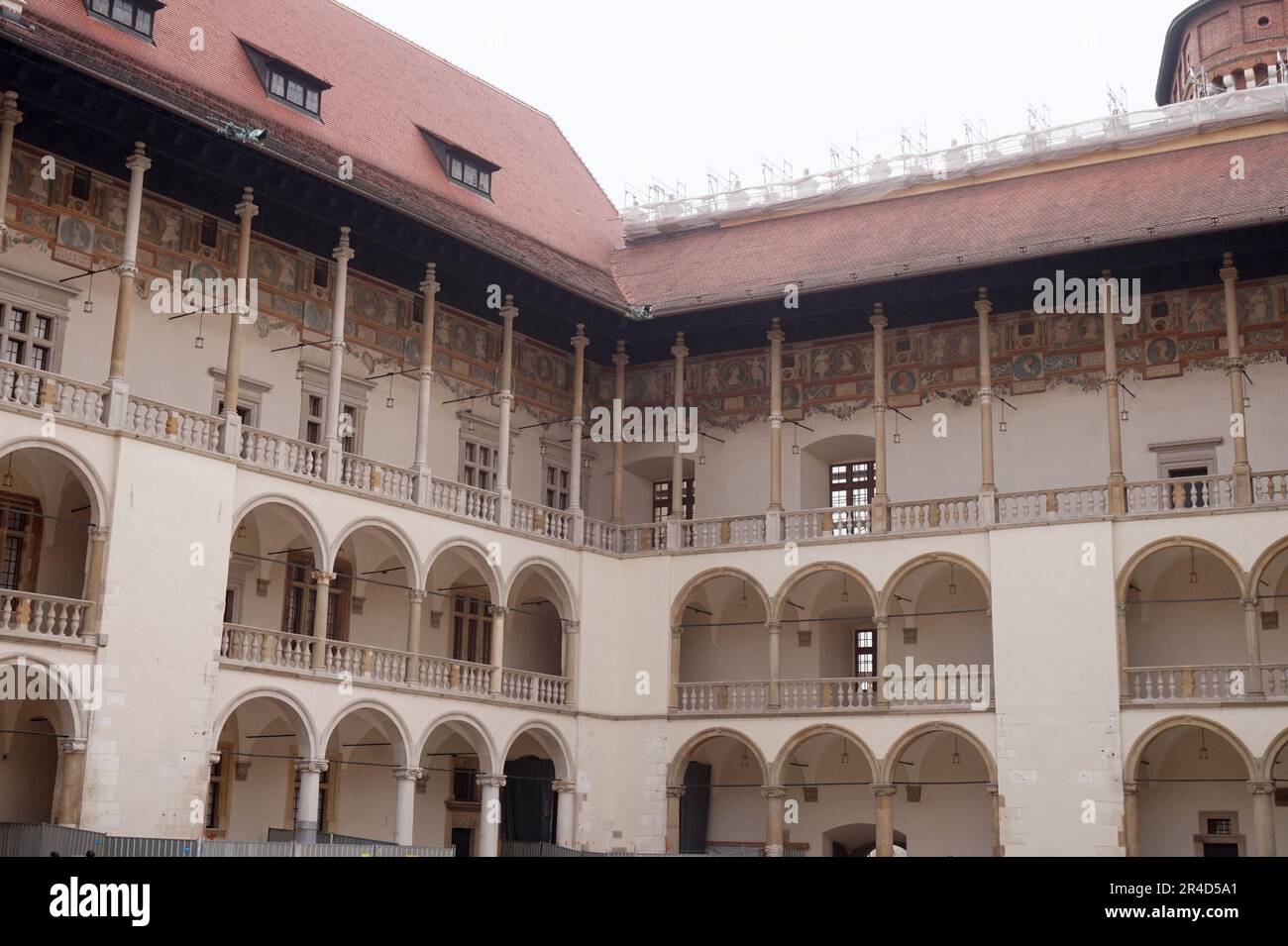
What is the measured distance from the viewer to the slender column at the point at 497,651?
21188 mm

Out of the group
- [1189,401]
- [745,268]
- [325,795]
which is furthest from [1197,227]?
[325,795]

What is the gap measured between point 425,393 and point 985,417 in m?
7.59

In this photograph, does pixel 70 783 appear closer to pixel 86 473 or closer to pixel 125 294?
pixel 86 473

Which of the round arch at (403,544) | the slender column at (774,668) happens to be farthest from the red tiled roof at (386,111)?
the slender column at (774,668)

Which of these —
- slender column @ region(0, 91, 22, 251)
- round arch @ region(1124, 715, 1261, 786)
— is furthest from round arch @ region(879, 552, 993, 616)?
slender column @ region(0, 91, 22, 251)

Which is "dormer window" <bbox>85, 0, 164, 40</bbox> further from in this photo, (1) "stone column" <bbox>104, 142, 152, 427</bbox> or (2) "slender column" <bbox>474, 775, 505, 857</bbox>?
(2) "slender column" <bbox>474, 775, 505, 857</bbox>

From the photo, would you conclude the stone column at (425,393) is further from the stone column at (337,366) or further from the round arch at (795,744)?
the round arch at (795,744)

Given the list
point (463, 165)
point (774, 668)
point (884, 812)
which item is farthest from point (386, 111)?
point (884, 812)

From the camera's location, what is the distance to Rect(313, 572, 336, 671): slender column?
18.7 m

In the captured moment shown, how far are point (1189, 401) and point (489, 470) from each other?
9.82m

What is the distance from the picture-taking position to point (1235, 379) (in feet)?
66.0

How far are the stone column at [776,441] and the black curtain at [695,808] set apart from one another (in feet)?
12.7

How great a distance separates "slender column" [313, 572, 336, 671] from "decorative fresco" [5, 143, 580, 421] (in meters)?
3.37

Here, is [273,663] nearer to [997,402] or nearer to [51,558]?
[51,558]
